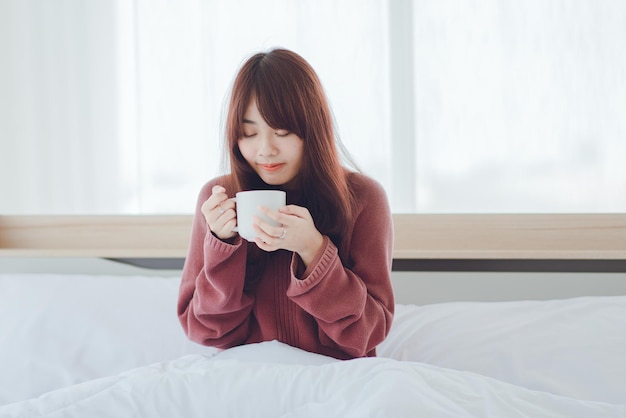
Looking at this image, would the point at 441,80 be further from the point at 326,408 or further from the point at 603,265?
the point at 326,408

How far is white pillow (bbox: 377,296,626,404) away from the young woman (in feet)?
0.56

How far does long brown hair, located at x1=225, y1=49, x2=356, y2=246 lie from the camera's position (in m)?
0.96

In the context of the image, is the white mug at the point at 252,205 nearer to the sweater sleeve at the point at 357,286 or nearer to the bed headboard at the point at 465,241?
the sweater sleeve at the point at 357,286

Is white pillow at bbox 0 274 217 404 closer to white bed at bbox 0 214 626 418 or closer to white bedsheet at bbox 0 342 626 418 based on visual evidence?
white bed at bbox 0 214 626 418

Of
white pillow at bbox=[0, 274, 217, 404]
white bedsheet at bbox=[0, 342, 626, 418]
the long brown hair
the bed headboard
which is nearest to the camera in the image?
white bedsheet at bbox=[0, 342, 626, 418]

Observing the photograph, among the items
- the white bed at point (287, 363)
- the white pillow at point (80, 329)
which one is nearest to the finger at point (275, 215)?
the white bed at point (287, 363)

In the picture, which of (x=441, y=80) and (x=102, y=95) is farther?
(x=102, y=95)

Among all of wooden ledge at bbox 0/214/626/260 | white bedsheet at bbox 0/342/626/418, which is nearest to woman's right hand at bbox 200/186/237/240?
white bedsheet at bbox 0/342/626/418

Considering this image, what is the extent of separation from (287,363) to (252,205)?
254mm

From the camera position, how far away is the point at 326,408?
69cm

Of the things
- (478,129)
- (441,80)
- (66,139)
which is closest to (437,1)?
(441,80)

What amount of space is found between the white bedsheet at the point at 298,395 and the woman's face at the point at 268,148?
338 millimetres

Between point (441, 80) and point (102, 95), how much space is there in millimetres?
923

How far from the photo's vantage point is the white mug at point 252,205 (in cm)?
86
